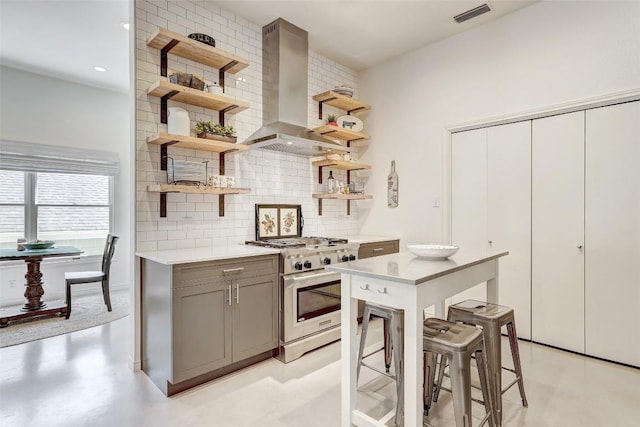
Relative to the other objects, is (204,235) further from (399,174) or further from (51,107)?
(51,107)

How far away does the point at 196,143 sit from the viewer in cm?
284

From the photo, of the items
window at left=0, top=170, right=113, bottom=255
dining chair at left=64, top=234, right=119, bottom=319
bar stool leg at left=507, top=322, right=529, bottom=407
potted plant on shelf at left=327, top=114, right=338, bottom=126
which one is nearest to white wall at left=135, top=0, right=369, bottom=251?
potted plant on shelf at left=327, top=114, right=338, bottom=126

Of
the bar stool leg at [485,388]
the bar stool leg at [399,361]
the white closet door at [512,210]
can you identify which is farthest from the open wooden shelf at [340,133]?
the bar stool leg at [485,388]

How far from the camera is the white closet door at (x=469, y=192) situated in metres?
3.65

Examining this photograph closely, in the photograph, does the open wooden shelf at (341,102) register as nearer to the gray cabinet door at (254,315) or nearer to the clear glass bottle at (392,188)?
the clear glass bottle at (392,188)

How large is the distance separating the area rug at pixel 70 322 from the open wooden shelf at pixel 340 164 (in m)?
3.10

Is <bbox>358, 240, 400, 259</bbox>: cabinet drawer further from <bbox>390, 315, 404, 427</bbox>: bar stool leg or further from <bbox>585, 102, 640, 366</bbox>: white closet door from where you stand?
<bbox>585, 102, 640, 366</bbox>: white closet door

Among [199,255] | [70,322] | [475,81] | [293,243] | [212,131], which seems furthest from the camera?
[70,322]

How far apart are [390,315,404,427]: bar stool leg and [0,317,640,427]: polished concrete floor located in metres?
0.29

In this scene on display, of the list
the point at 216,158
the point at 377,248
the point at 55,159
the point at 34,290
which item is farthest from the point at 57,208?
the point at 377,248

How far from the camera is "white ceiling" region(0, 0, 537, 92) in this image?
3.26 m

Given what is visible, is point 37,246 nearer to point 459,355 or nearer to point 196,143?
point 196,143

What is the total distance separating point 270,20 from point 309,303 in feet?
9.60

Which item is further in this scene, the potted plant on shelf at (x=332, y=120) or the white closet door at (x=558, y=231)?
the potted plant on shelf at (x=332, y=120)
